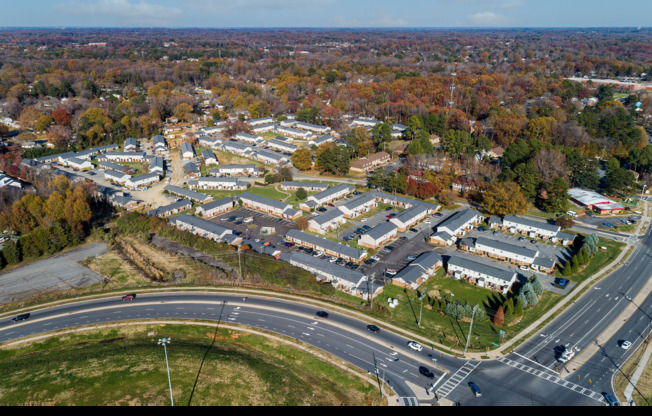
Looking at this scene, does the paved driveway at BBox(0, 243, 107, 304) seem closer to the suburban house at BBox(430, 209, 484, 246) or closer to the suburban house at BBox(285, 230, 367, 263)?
the suburban house at BBox(285, 230, 367, 263)

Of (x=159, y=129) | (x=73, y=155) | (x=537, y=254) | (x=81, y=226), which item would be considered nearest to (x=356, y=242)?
(x=537, y=254)

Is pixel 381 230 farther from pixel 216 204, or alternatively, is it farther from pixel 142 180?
pixel 142 180

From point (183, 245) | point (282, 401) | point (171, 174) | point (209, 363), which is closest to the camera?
point (282, 401)

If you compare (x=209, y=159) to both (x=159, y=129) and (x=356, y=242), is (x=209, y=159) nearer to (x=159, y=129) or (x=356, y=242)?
(x=159, y=129)

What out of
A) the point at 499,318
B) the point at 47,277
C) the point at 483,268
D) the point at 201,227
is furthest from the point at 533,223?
the point at 47,277

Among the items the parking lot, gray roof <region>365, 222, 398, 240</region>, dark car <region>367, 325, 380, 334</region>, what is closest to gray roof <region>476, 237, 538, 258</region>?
gray roof <region>365, 222, 398, 240</region>

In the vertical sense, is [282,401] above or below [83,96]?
below

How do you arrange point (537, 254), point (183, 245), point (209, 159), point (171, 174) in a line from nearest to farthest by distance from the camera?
point (537, 254)
point (183, 245)
point (171, 174)
point (209, 159)
